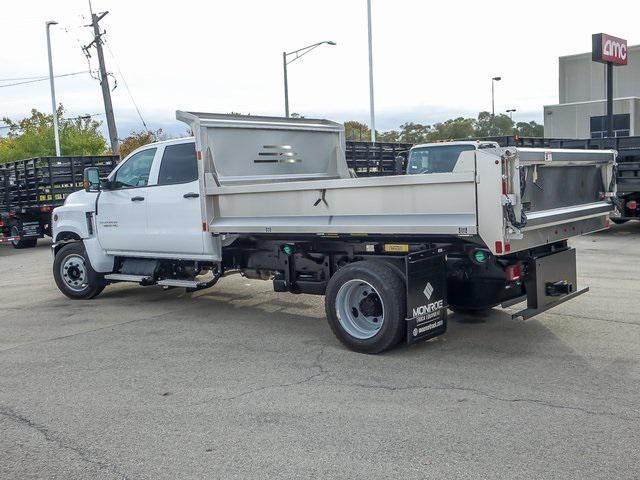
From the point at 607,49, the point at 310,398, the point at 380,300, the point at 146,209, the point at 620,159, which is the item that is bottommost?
the point at 310,398

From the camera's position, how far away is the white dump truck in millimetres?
6160

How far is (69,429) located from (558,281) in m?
4.74

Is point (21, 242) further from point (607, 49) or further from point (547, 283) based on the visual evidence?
point (607, 49)

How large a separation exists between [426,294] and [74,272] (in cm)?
627

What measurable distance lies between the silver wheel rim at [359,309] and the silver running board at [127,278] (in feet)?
12.0

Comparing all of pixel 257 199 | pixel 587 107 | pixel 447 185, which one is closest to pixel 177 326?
pixel 257 199

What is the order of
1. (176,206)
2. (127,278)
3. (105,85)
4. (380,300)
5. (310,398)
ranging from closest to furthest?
(310,398) → (380,300) → (176,206) → (127,278) → (105,85)

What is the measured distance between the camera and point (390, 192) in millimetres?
6516

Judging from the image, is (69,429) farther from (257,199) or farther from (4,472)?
(257,199)

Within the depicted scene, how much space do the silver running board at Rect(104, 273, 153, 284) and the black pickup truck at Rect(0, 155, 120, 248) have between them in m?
11.0

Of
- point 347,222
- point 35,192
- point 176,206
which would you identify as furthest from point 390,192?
point 35,192

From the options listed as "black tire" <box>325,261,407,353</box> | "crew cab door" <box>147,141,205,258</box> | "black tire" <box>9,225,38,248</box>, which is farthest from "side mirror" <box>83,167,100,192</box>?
"black tire" <box>9,225,38,248</box>

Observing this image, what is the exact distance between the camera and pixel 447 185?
240 inches

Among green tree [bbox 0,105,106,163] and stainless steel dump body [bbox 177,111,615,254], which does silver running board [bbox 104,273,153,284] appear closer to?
stainless steel dump body [bbox 177,111,615,254]
